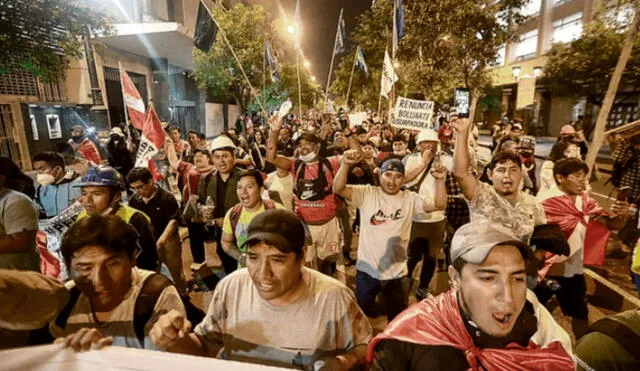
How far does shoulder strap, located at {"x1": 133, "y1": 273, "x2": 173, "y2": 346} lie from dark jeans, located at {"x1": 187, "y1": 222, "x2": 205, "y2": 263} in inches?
133

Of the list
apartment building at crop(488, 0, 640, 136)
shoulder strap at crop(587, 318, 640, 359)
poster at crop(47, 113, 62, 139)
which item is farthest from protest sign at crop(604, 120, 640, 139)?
apartment building at crop(488, 0, 640, 136)

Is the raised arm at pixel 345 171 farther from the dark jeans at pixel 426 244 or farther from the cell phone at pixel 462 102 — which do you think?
the dark jeans at pixel 426 244

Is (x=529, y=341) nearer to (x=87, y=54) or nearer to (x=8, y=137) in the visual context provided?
(x=8, y=137)

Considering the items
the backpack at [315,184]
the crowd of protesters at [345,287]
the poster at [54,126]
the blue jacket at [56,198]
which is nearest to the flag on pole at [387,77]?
the backpack at [315,184]

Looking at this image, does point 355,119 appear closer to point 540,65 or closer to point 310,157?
point 310,157

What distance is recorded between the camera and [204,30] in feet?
25.4

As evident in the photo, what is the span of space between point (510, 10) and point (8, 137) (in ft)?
66.3

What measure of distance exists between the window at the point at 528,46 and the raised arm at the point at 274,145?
3537cm

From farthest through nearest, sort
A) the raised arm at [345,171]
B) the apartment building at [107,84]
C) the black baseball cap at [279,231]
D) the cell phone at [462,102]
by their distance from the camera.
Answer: the apartment building at [107,84], the raised arm at [345,171], the cell phone at [462,102], the black baseball cap at [279,231]

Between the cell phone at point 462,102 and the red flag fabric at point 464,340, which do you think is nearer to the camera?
the red flag fabric at point 464,340

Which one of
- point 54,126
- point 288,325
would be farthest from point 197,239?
point 54,126

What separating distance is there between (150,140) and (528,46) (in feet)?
124

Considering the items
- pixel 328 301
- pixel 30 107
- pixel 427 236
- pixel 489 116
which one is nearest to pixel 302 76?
pixel 489 116

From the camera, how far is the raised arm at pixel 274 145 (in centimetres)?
465
